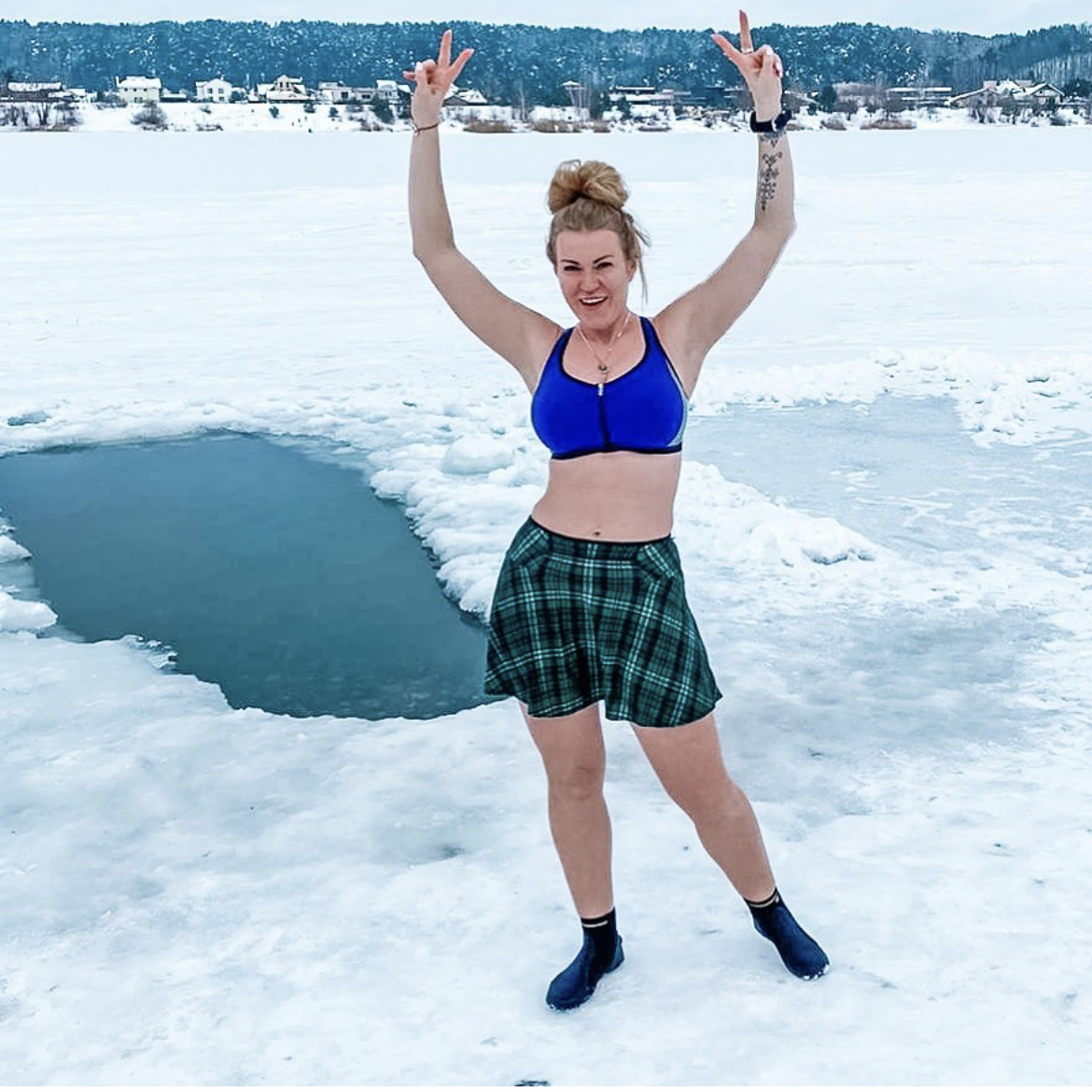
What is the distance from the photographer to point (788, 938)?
2.71 m

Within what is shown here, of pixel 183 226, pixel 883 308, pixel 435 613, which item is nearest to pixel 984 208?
pixel 883 308

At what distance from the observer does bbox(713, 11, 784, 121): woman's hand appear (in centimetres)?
250

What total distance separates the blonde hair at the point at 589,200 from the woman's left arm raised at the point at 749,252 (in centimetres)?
19

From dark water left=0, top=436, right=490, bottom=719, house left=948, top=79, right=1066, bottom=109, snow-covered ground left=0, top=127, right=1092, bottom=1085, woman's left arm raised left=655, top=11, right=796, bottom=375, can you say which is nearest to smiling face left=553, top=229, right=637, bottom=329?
woman's left arm raised left=655, top=11, right=796, bottom=375

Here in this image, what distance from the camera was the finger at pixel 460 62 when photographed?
2.64 m

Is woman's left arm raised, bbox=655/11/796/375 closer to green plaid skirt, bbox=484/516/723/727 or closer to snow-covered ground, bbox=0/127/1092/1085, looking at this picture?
green plaid skirt, bbox=484/516/723/727

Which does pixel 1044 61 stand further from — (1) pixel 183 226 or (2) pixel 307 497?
(2) pixel 307 497

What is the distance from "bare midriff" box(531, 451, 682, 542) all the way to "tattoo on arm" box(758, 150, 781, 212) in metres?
0.55

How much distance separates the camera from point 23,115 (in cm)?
4953

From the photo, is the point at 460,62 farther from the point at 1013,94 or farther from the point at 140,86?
the point at 140,86

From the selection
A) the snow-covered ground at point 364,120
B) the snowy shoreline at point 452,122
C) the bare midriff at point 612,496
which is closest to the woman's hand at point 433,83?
the bare midriff at point 612,496

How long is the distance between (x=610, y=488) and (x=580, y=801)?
67cm

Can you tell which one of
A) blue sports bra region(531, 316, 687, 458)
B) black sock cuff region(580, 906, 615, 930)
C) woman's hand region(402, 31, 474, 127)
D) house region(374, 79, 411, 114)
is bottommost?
black sock cuff region(580, 906, 615, 930)

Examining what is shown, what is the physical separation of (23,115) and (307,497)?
4992cm
